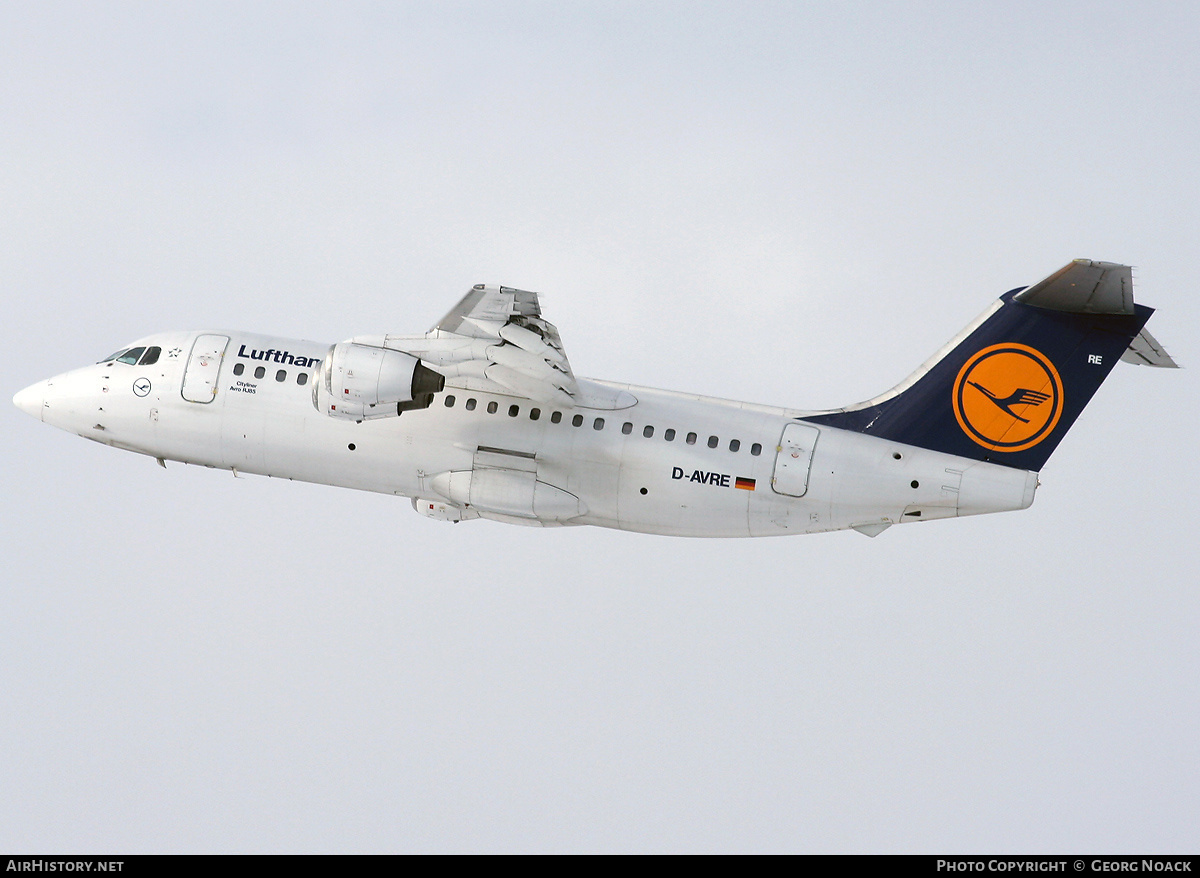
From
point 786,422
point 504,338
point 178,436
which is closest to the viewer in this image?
point 504,338


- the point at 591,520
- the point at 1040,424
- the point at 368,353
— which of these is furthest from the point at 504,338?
the point at 1040,424

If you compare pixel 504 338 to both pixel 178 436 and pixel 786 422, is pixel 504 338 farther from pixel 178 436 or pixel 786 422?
pixel 178 436

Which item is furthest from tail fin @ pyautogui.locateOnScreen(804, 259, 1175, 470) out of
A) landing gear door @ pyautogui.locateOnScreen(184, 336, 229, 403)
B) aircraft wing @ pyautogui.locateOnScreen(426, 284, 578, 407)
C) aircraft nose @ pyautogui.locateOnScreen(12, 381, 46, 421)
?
aircraft nose @ pyautogui.locateOnScreen(12, 381, 46, 421)

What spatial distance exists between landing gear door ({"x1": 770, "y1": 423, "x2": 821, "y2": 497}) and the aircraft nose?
13999 mm

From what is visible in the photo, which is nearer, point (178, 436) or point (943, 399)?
point (943, 399)

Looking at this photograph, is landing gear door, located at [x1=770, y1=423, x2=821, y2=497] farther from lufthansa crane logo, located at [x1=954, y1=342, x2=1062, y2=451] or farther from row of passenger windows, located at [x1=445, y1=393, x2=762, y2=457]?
lufthansa crane logo, located at [x1=954, y1=342, x2=1062, y2=451]

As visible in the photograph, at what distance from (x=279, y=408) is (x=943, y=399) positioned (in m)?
11.5

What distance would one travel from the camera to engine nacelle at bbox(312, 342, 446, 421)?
24062 mm

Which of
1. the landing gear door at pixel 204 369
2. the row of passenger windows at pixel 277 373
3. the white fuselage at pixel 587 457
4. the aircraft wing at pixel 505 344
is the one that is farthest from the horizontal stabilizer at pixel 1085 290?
the landing gear door at pixel 204 369

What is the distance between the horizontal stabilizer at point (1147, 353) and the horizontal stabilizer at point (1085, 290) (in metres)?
0.61

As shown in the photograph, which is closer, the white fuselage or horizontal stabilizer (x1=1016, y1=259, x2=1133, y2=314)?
horizontal stabilizer (x1=1016, y1=259, x2=1133, y2=314)

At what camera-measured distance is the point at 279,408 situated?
26.6 metres

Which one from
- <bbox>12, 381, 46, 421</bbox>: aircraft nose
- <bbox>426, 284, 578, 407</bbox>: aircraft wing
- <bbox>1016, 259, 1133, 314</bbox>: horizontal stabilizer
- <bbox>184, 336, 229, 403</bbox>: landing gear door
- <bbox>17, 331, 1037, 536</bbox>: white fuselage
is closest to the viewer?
<bbox>1016, 259, 1133, 314</bbox>: horizontal stabilizer

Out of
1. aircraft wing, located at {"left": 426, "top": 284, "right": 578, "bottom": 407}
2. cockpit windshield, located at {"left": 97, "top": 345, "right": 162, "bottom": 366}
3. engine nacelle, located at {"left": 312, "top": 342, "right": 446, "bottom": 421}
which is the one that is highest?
cockpit windshield, located at {"left": 97, "top": 345, "right": 162, "bottom": 366}
